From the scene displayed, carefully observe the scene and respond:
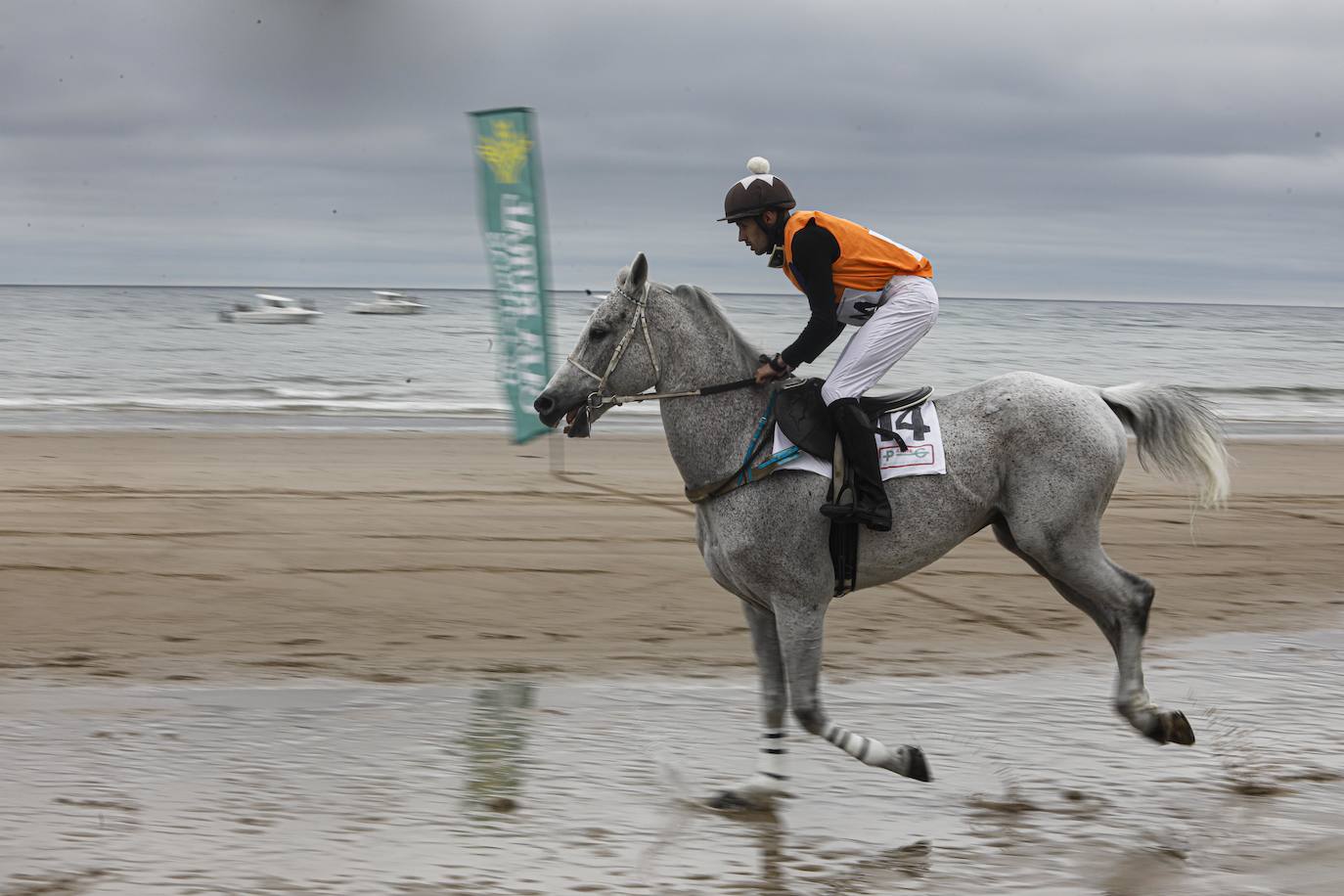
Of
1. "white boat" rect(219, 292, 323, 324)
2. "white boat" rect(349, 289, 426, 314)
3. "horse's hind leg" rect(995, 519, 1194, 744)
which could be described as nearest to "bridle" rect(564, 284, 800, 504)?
"horse's hind leg" rect(995, 519, 1194, 744)

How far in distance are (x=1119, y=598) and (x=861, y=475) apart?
1388 millimetres

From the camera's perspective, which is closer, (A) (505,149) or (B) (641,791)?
(B) (641,791)

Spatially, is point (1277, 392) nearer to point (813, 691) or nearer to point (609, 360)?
point (813, 691)

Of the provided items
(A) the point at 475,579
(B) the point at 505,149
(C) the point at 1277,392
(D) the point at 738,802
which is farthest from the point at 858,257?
(C) the point at 1277,392

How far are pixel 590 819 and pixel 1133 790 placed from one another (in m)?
2.38

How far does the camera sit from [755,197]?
218 inches

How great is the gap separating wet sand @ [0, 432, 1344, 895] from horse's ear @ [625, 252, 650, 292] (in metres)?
2.16

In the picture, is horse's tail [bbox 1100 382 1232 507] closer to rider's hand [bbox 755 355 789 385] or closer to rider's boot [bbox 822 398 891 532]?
rider's boot [bbox 822 398 891 532]

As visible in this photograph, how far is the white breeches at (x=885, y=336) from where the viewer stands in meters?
5.65

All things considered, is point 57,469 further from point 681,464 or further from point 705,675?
point 681,464

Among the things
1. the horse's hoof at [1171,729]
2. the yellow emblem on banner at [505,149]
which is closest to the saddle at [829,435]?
the horse's hoof at [1171,729]

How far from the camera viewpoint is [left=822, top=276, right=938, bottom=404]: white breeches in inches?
222

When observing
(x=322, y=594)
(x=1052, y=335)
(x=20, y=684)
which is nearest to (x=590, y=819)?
(x=20, y=684)

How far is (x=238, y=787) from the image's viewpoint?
560 cm
